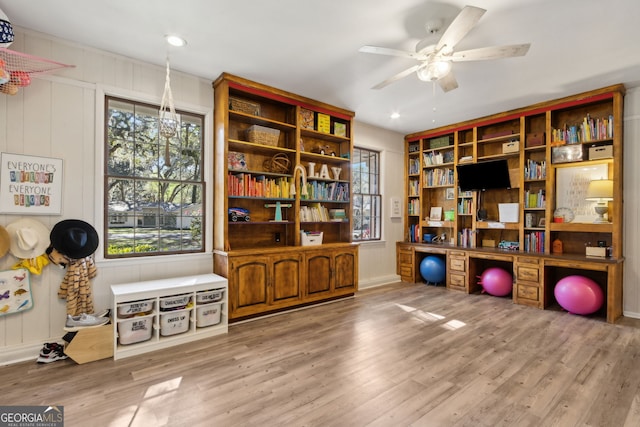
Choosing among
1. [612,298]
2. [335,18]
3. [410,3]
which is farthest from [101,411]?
[612,298]

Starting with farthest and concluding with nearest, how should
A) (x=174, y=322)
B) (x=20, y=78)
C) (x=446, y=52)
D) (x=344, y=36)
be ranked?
(x=174, y=322) → (x=344, y=36) → (x=20, y=78) → (x=446, y=52)

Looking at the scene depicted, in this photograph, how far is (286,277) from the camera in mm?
4332

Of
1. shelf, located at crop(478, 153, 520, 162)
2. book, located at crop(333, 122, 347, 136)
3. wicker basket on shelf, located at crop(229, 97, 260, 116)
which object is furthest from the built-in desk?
wicker basket on shelf, located at crop(229, 97, 260, 116)

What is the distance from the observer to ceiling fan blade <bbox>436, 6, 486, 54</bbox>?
2.14 metres

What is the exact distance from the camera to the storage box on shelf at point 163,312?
303 centimetres

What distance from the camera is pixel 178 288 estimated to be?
3.30 metres

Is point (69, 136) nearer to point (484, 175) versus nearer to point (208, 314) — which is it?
point (208, 314)

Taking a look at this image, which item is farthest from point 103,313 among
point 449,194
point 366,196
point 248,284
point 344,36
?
point 449,194

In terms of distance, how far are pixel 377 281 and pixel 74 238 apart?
4746 millimetres

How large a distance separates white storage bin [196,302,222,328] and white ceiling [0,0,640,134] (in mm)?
2785

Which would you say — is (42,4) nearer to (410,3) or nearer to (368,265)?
(410,3)

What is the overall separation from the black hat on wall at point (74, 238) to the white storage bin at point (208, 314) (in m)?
1.25

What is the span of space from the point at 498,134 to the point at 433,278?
281cm

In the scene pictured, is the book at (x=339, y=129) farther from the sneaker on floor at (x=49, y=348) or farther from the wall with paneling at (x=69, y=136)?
the sneaker on floor at (x=49, y=348)
